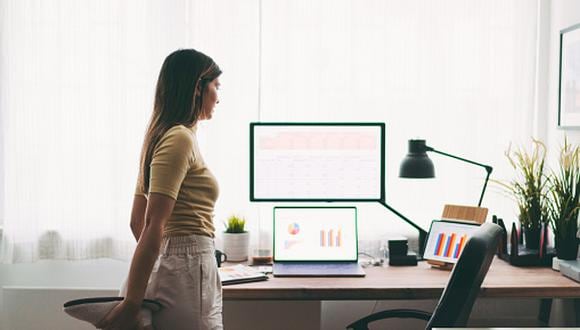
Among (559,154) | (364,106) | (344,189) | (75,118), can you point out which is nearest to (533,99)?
(559,154)

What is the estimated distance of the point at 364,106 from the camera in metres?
2.99

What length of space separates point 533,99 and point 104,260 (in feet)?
6.72

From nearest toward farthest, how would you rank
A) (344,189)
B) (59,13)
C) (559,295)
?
(559,295)
(344,189)
(59,13)

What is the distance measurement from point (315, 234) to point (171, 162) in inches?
39.6

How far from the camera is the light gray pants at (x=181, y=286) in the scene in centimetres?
191

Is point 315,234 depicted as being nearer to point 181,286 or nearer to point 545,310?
point 181,286

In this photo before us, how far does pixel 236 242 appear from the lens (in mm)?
2785

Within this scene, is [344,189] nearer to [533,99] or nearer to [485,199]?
[485,199]

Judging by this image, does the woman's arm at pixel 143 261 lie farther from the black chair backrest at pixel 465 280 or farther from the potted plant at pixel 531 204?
the potted plant at pixel 531 204

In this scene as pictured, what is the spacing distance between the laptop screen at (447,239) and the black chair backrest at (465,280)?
2.55 ft

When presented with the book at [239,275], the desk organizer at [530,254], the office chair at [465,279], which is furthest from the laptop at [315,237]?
the office chair at [465,279]

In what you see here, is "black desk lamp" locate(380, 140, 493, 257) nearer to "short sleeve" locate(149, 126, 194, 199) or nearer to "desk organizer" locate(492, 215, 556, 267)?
"desk organizer" locate(492, 215, 556, 267)

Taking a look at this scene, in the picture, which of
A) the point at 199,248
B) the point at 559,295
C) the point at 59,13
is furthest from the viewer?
the point at 59,13

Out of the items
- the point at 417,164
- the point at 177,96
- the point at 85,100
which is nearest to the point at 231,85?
the point at 85,100
